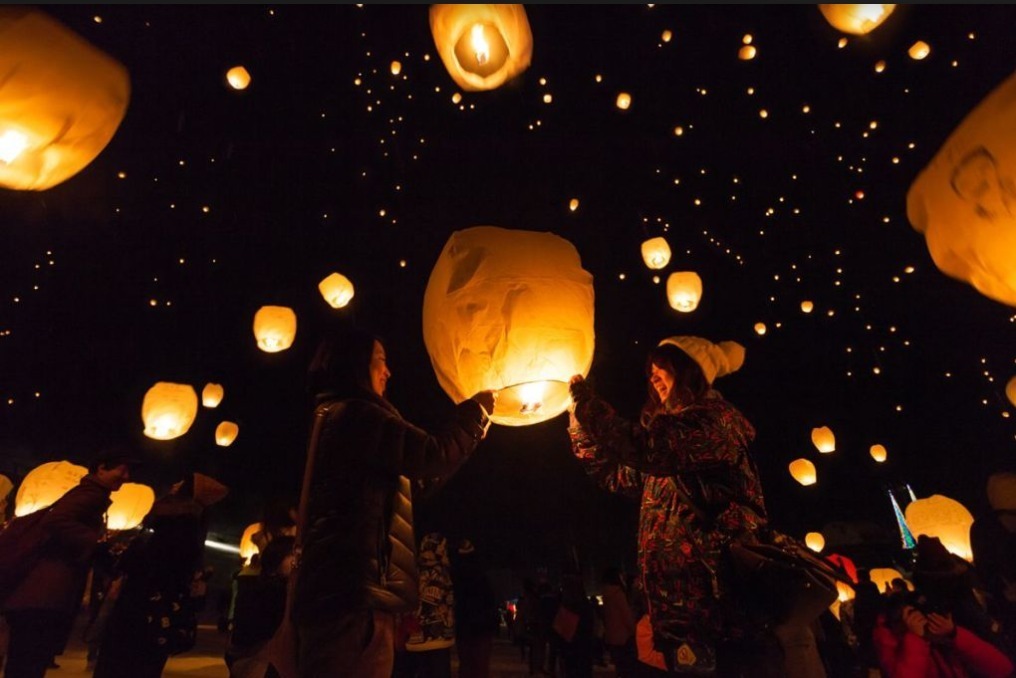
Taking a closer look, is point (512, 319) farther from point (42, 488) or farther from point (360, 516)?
point (42, 488)

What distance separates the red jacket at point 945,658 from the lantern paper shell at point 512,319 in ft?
8.12

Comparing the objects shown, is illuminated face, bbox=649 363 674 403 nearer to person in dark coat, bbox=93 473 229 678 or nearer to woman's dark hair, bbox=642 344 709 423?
woman's dark hair, bbox=642 344 709 423

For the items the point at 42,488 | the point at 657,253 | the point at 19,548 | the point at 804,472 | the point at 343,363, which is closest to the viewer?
the point at 343,363

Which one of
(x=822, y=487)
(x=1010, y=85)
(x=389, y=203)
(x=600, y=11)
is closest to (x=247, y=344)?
(x=389, y=203)

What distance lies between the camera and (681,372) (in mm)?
2266

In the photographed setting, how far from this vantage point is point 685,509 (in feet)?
6.15

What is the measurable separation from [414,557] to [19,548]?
2.61 m

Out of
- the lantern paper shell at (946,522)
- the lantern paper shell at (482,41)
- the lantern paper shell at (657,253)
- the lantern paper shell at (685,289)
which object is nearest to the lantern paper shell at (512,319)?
the lantern paper shell at (482,41)

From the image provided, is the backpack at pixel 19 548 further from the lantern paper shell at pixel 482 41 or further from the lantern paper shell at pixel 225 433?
the lantern paper shell at pixel 225 433

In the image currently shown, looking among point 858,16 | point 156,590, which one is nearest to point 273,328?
point 156,590

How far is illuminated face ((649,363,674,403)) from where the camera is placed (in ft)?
7.54

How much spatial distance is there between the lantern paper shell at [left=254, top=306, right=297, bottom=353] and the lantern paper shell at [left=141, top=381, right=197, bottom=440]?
1236 mm

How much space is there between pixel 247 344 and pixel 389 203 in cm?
851

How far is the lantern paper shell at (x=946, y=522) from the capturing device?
708 centimetres
